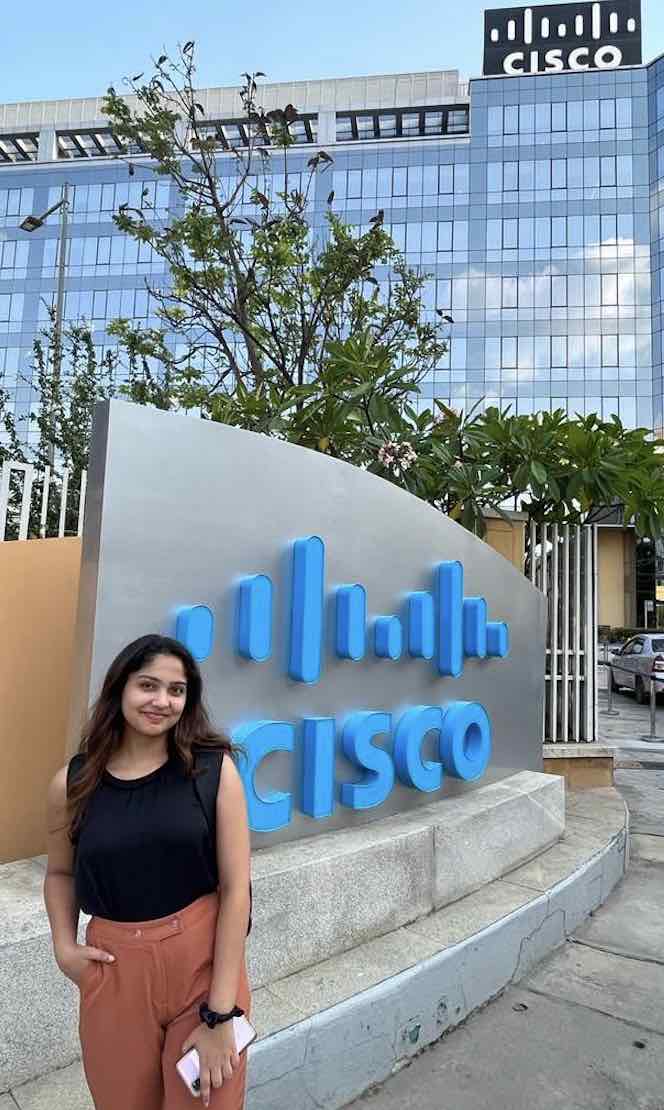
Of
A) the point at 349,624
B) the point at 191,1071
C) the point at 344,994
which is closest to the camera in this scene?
the point at 191,1071

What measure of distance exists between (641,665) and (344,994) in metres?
15.2

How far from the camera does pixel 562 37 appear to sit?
2290 inches

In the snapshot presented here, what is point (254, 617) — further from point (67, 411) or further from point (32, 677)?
point (67, 411)

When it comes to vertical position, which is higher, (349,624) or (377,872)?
(349,624)

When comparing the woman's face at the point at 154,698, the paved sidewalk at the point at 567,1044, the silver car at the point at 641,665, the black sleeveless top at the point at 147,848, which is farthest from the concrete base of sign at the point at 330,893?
the silver car at the point at 641,665

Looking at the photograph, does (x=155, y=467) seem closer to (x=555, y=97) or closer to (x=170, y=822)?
(x=170, y=822)

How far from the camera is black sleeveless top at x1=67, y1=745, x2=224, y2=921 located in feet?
5.58

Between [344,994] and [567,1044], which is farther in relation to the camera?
[567,1044]

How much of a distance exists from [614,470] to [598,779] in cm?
281

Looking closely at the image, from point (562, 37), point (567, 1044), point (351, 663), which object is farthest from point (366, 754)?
point (562, 37)

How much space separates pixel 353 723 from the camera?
3900 mm

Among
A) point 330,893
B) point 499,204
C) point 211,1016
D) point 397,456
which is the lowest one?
point 330,893

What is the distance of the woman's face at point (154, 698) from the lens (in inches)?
70.5

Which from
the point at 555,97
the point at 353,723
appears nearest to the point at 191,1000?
the point at 353,723
